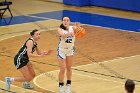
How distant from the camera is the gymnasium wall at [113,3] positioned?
77.3ft

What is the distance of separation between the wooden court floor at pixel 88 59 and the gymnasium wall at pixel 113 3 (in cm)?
498

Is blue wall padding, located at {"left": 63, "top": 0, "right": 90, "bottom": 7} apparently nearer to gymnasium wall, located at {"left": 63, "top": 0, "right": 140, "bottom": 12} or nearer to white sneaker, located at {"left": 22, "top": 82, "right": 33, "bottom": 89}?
gymnasium wall, located at {"left": 63, "top": 0, "right": 140, "bottom": 12}

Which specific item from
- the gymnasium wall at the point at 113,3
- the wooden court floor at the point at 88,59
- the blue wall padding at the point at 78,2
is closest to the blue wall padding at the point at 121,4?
the gymnasium wall at the point at 113,3

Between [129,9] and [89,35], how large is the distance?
6963 mm

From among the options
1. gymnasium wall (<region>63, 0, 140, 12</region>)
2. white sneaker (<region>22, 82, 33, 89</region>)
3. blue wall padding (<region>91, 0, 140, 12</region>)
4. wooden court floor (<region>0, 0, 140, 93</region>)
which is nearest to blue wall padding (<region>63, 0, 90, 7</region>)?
gymnasium wall (<region>63, 0, 140, 12</region>)

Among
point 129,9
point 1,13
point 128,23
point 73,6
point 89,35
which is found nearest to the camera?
point 89,35

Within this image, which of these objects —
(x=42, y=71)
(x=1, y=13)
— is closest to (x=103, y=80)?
(x=42, y=71)

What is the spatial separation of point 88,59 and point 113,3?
1118 cm

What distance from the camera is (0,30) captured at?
1847 cm

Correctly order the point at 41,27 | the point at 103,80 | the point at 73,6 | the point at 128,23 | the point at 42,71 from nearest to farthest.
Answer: the point at 103,80 → the point at 42,71 → the point at 41,27 → the point at 128,23 → the point at 73,6

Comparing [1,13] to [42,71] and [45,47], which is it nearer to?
[45,47]

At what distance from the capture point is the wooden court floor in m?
11.1

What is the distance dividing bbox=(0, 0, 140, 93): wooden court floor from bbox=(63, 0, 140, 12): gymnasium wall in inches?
196

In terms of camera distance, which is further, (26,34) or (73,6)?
(73,6)
